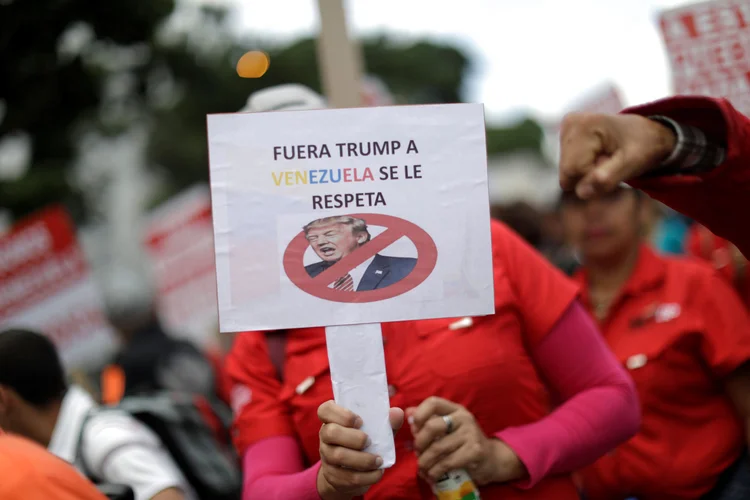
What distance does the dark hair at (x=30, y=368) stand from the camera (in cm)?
295

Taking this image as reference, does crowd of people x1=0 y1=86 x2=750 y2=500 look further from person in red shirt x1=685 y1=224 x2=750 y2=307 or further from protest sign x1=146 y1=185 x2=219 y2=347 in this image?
protest sign x1=146 y1=185 x2=219 y2=347

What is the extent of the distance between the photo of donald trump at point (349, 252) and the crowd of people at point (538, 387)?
0.02m

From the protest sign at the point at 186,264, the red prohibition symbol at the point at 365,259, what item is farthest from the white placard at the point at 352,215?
the protest sign at the point at 186,264

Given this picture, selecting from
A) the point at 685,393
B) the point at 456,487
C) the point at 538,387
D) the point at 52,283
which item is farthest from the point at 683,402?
the point at 52,283

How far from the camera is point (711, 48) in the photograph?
276 centimetres

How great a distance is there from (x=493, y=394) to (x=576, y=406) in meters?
0.21

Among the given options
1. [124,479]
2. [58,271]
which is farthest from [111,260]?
[124,479]

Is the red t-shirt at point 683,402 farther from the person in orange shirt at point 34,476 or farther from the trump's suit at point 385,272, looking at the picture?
the person in orange shirt at point 34,476

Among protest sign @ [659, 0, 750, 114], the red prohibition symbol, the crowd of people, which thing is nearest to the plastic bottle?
the crowd of people

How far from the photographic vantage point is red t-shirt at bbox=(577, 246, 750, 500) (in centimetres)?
289

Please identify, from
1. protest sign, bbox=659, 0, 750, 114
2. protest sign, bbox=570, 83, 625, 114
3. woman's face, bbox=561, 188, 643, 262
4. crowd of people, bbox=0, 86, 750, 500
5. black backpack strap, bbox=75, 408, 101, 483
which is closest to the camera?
crowd of people, bbox=0, 86, 750, 500

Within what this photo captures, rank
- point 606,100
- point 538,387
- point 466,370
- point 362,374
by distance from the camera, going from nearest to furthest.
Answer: point 362,374 → point 466,370 → point 538,387 → point 606,100

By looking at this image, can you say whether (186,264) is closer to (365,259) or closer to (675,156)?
(365,259)

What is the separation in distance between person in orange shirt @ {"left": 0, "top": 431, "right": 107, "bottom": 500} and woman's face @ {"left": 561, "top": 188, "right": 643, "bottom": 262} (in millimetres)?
2252
